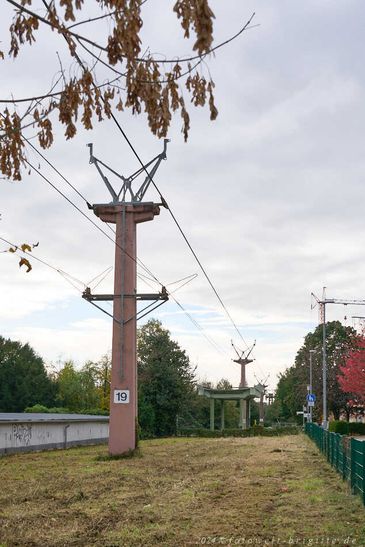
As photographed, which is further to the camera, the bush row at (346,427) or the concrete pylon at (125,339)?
the bush row at (346,427)

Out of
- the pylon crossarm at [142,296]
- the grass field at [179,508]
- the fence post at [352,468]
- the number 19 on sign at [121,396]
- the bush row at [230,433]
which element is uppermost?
the pylon crossarm at [142,296]

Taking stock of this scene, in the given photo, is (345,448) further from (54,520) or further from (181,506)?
(54,520)

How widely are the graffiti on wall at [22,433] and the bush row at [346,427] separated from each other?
106 feet

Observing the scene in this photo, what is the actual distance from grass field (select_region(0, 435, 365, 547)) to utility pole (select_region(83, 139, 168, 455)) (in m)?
6.10

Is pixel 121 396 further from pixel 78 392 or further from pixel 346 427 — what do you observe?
pixel 78 392

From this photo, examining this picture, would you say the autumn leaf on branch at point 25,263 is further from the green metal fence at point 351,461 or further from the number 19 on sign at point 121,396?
the number 19 on sign at point 121,396

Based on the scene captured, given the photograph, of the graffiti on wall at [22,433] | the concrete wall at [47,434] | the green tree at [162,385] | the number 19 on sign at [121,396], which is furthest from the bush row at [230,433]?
the number 19 on sign at [121,396]

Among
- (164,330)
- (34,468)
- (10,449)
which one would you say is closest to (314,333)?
(164,330)

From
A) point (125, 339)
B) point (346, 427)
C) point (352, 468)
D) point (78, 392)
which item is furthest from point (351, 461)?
point (78, 392)

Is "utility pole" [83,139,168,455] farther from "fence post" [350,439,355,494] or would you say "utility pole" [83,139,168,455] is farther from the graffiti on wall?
"fence post" [350,439,355,494]

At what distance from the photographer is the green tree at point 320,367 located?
295 feet

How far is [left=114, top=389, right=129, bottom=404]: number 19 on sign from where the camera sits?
29.1m

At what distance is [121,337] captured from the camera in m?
29.2

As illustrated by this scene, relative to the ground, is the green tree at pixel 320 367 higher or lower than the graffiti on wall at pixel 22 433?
higher
